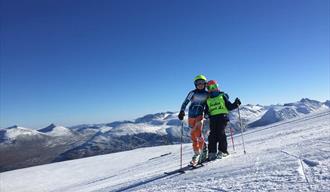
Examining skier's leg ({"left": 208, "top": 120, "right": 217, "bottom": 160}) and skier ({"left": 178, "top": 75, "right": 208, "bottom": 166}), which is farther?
skier's leg ({"left": 208, "top": 120, "right": 217, "bottom": 160})

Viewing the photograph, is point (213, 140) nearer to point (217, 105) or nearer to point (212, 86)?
point (217, 105)

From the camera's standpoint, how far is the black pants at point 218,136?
1089 cm

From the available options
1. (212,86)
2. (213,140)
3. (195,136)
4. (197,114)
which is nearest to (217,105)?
(212,86)

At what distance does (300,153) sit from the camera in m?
7.99

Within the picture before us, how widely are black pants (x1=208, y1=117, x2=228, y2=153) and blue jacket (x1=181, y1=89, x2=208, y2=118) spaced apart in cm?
66

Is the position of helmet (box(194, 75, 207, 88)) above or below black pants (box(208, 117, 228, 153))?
above

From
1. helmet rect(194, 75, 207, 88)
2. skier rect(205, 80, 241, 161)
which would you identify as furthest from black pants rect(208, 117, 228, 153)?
helmet rect(194, 75, 207, 88)

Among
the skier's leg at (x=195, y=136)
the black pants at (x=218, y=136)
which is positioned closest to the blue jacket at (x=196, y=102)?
the skier's leg at (x=195, y=136)

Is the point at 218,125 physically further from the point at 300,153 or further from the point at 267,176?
the point at 267,176

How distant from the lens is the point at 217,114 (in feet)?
36.2

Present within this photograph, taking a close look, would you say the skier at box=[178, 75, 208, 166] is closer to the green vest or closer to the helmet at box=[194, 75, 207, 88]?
the helmet at box=[194, 75, 207, 88]

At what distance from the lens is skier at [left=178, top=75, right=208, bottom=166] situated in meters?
10.5

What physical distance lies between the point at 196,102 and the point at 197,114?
0.45 metres

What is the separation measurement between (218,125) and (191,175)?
289 centimetres
